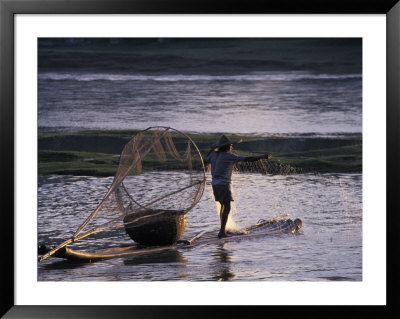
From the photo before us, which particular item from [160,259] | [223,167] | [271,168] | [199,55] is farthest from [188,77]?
[160,259]

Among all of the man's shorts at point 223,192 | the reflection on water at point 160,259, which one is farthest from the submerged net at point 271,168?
the reflection on water at point 160,259

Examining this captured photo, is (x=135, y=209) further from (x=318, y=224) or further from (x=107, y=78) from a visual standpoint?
(x=107, y=78)

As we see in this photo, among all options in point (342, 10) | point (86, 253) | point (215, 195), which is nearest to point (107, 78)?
point (215, 195)

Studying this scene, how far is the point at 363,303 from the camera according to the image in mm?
7148

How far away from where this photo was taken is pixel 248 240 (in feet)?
30.3

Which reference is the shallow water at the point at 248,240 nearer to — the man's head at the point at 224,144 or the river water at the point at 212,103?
the river water at the point at 212,103

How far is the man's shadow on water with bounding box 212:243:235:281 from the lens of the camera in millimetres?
7781

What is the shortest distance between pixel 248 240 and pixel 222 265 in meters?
1.07

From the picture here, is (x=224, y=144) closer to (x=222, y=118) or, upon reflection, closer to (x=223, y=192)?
(x=223, y=192)

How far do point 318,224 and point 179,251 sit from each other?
208 centimetres

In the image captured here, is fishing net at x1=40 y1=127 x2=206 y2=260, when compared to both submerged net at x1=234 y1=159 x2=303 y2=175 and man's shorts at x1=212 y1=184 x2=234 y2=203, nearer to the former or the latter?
man's shorts at x1=212 y1=184 x2=234 y2=203

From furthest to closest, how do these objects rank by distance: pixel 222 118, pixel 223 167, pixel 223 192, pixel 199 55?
pixel 222 118 → pixel 199 55 → pixel 223 192 → pixel 223 167

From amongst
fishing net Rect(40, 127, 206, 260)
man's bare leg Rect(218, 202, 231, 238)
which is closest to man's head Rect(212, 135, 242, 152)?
fishing net Rect(40, 127, 206, 260)

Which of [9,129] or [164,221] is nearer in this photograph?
[9,129]
